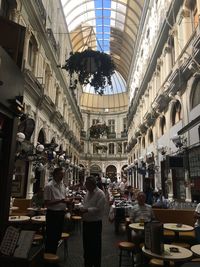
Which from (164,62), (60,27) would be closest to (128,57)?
(60,27)

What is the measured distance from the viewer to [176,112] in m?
12.6

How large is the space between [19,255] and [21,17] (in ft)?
36.0

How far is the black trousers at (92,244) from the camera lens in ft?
14.4

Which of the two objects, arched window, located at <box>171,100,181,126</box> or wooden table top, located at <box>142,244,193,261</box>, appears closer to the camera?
wooden table top, located at <box>142,244,193,261</box>

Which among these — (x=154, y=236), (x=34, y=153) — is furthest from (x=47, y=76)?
(x=154, y=236)

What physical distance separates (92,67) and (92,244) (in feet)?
11.9

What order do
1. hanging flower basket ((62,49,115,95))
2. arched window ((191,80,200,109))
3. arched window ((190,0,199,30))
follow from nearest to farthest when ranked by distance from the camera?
hanging flower basket ((62,49,115,95)) → arched window ((191,80,200,109)) → arched window ((190,0,199,30))

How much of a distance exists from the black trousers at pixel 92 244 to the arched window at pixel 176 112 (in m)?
8.72

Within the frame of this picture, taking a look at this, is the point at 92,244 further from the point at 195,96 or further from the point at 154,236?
the point at 195,96

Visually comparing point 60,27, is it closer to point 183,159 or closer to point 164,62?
point 164,62

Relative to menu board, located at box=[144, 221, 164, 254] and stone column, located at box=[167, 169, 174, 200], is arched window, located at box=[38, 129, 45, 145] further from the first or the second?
menu board, located at box=[144, 221, 164, 254]

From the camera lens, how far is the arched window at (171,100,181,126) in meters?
12.1

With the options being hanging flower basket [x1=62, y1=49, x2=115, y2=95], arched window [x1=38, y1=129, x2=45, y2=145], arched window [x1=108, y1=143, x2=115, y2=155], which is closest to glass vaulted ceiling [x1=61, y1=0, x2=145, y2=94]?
arched window [x1=38, y1=129, x2=45, y2=145]

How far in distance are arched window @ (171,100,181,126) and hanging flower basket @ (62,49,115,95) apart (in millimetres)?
6920
